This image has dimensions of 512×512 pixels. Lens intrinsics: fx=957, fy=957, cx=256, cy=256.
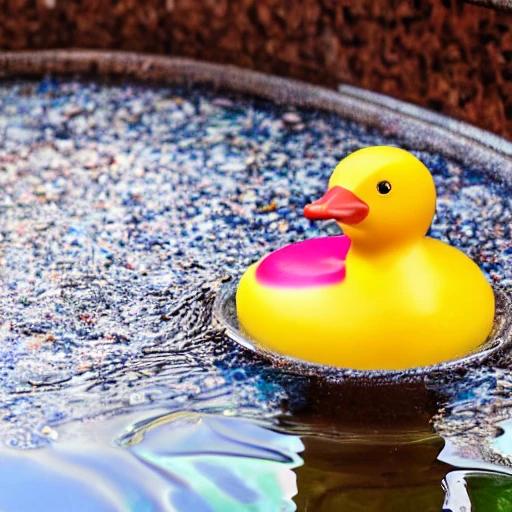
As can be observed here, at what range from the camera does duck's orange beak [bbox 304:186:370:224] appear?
99.1 inches

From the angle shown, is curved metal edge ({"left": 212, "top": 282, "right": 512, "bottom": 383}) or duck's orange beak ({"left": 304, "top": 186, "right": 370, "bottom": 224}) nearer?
duck's orange beak ({"left": 304, "top": 186, "right": 370, "bottom": 224})

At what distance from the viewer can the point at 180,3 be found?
17.9 feet

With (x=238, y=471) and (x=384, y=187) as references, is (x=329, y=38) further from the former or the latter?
(x=238, y=471)

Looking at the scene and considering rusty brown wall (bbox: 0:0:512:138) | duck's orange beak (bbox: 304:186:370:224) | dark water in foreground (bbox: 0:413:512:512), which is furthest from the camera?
rusty brown wall (bbox: 0:0:512:138)

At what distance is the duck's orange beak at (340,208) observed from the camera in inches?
99.1

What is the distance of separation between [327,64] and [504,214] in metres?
1.60

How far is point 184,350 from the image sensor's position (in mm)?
2914

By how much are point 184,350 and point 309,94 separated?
2.41 metres

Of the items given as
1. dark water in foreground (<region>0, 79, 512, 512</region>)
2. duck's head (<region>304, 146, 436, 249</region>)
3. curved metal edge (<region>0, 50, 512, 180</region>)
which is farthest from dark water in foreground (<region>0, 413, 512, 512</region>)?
curved metal edge (<region>0, 50, 512, 180</region>)

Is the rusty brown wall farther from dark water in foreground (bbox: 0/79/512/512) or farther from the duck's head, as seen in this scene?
the duck's head

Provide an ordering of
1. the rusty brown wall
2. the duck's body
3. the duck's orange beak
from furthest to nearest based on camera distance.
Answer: the rusty brown wall, the duck's body, the duck's orange beak

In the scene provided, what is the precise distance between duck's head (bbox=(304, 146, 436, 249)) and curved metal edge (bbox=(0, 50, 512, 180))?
1.51m

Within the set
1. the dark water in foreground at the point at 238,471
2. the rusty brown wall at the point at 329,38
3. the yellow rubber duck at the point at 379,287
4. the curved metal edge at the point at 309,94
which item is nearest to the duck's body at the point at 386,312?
the yellow rubber duck at the point at 379,287

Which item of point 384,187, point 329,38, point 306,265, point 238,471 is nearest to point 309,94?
point 329,38
